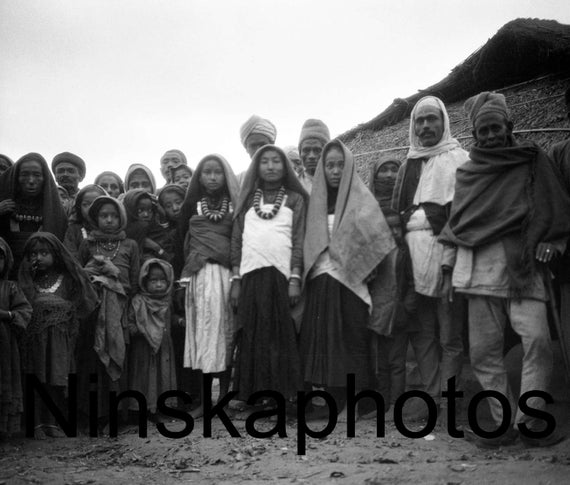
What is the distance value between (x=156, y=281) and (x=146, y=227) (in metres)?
0.61

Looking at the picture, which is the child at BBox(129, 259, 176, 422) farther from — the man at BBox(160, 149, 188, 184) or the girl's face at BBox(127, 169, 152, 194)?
the man at BBox(160, 149, 188, 184)

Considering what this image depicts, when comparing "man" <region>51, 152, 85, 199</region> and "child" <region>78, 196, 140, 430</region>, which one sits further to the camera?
"man" <region>51, 152, 85, 199</region>

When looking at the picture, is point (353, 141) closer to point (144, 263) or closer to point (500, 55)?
point (500, 55)

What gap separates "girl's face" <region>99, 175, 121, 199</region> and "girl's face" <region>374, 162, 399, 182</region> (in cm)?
267

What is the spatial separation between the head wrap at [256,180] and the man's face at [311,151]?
58 centimetres

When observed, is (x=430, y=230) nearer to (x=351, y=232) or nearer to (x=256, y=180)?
(x=351, y=232)

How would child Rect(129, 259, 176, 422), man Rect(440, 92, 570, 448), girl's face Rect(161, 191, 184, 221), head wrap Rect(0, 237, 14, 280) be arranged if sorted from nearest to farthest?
man Rect(440, 92, 570, 448)
head wrap Rect(0, 237, 14, 280)
child Rect(129, 259, 176, 422)
girl's face Rect(161, 191, 184, 221)

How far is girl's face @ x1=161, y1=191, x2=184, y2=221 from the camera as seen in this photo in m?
5.31

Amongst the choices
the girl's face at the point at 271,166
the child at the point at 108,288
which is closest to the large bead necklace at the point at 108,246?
the child at the point at 108,288

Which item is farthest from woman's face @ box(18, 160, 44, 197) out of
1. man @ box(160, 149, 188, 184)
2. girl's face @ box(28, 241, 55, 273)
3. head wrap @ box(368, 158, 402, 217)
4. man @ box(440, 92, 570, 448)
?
man @ box(440, 92, 570, 448)

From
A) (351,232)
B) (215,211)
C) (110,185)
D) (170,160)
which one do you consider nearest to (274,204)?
(215,211)

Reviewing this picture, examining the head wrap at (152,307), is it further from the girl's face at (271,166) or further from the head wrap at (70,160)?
the head wrap at (70,160)

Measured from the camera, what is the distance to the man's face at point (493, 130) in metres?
3.89

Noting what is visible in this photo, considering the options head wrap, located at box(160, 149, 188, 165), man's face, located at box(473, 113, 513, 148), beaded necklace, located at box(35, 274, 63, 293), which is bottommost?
beaded necklace, located at box(35, 274, 63, 293)
